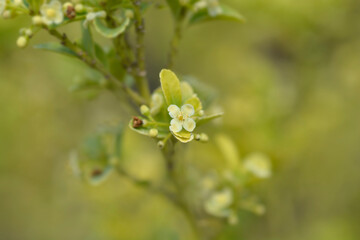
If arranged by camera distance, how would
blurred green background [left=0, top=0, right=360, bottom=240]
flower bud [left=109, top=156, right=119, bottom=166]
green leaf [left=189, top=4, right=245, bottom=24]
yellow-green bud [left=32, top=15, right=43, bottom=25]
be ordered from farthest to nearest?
blurred green background [left=0, top=0, right=360, bottom=240] → flower bud [left=109, top=156, right=119, bottom=166] → green leaf [left=189, top=4, right=245, bottom=24] → yellow-green bud [left=32, top=15, right=43, bottom=25]

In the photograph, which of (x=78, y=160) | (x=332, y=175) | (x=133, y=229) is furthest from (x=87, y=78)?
(x=332, y=175)

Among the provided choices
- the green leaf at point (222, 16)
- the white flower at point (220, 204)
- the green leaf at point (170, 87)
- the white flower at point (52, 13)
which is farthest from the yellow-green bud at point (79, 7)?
the white flower at point (220, 204)

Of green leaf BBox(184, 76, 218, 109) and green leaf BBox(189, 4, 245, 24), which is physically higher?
green leaf BBox(189, 4, 245, 24)

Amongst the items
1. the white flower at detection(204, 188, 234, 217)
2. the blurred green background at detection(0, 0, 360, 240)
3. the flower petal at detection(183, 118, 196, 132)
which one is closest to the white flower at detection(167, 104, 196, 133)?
the flower petal at detection(183, 118, 196, 132)

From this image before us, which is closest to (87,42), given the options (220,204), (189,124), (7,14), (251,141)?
(7,14)

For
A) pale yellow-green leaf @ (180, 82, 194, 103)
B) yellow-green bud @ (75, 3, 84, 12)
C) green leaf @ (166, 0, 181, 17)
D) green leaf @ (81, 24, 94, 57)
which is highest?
green leaf @ (166, 0, 181, 17)

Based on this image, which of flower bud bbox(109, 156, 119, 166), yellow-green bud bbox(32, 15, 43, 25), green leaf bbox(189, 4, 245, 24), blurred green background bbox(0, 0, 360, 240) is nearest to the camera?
yellow-green bud bbox(32, 15, 43, 25)

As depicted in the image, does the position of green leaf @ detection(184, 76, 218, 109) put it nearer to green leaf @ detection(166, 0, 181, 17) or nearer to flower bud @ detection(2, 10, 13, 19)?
green leaf @ detection(166, 0, 181, 17)

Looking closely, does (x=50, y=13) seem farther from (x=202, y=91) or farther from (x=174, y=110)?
(x=202, y=91)
